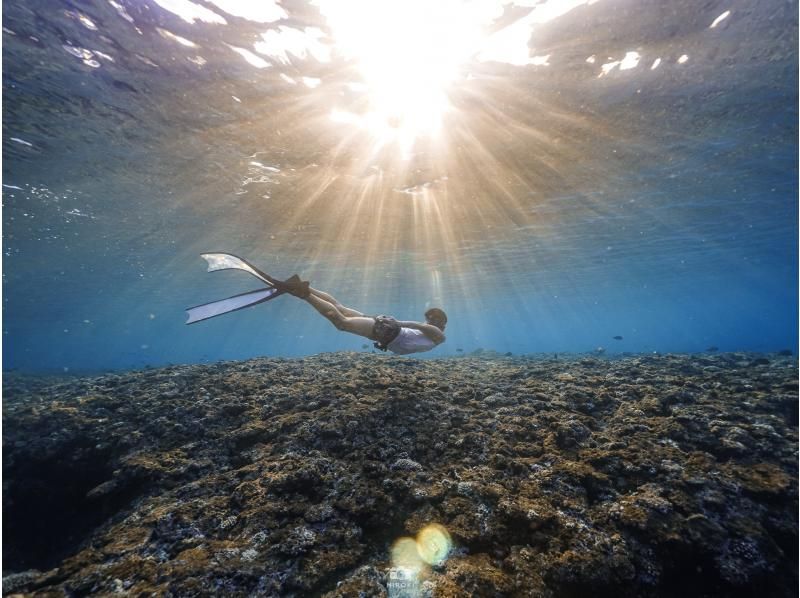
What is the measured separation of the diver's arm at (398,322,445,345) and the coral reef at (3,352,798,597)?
1.20 m

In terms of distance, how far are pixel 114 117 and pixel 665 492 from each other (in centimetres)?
1524

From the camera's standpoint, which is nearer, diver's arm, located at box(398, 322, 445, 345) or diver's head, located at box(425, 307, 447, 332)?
diver's arm, located at box(398, 322, 445, 345)

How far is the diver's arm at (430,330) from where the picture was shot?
743cm

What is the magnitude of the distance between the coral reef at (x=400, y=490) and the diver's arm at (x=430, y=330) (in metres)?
1.20

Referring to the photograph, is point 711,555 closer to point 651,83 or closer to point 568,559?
point 568,559

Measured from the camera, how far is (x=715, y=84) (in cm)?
982

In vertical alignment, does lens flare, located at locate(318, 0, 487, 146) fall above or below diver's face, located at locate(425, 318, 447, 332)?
above

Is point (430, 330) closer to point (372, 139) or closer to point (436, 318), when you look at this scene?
point (436, 318)

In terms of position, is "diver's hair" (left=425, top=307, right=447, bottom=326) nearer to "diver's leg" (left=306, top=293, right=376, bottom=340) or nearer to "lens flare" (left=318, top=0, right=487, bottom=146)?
"diver's leg" (left=306, top=293, right=376, bottom=340)

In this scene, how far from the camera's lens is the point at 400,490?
13.5 feet

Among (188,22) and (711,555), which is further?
(188,22)

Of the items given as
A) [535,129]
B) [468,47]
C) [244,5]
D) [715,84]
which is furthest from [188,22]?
[715,84]

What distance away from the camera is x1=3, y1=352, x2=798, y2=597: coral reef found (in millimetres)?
3021

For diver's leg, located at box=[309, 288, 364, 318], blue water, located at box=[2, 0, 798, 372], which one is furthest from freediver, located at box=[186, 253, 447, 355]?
blue water, located at box=[2, 0, 798, 372]
